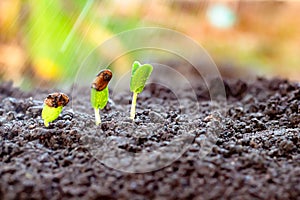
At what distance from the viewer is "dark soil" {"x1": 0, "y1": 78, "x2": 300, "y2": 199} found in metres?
0.70

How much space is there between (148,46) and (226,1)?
772 millimetres

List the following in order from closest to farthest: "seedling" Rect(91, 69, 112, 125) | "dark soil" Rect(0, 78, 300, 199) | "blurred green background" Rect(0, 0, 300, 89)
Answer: "dark soil" Rect(0, 78, 300, 199) → "seedling" Rect(91, 69, 112, 125) → "blurred green background" Rect(0, 0, 300, 89)

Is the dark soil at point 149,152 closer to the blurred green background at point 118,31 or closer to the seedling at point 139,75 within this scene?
the seedling at point 139,75

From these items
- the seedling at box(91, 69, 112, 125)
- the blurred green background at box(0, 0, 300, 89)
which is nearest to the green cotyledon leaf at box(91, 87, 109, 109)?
the seedling at box(91, 69, 112, 125)

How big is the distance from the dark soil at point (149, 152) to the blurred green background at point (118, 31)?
18.2 inches

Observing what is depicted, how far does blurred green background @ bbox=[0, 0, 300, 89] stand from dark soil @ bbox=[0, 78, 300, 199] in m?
0.46

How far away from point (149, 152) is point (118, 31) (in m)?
1.04

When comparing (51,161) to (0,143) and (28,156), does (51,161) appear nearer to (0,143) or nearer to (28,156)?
(28,156)

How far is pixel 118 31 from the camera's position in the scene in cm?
178

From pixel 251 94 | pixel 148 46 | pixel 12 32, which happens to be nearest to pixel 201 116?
pixel 251 94

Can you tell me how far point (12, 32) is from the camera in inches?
71.3

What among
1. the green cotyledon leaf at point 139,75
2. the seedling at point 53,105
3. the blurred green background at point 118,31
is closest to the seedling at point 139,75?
the green cotyledon leaf at point 139,75

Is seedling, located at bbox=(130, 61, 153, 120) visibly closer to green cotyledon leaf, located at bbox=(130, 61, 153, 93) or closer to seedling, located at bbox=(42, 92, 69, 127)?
green cotyledon leaf, located at bbox=(130, 61, 153, 93)

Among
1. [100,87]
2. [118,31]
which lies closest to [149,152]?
[100,87]
